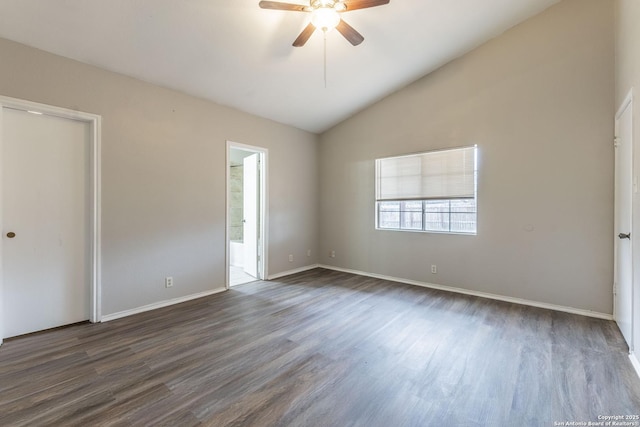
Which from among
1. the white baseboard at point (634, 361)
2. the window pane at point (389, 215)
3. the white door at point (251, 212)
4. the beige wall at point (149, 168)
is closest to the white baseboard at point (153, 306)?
the beige wall at point (149, 168)

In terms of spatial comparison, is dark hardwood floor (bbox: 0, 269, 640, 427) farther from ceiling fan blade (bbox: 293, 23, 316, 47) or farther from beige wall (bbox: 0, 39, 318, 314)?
ceiling fan blade (bbox: 293, 23, 316, 47)

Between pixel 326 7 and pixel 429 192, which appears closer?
pixel 326 7

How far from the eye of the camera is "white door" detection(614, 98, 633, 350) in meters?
2.37

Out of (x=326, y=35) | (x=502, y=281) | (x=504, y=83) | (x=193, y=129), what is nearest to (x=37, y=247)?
(x=193, y=129)

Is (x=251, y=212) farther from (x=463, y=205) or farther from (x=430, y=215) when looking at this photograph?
(x=463, y=205)

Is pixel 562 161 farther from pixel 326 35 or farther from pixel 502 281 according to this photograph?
pixel 326 35

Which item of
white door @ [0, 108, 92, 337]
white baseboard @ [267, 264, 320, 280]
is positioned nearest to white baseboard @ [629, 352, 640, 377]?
white baseboard @ [267, 264, 320, 280]

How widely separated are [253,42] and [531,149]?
11.3 feet

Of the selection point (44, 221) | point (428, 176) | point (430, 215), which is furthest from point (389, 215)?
point (44, 221)

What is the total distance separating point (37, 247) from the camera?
265cm

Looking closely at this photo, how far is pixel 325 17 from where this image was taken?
226 cm

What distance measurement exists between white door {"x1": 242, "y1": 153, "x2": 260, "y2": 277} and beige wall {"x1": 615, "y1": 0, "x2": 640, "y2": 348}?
4.29 meters

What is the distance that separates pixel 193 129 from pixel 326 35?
2022mm

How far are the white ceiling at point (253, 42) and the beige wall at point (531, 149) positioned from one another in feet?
1.25
